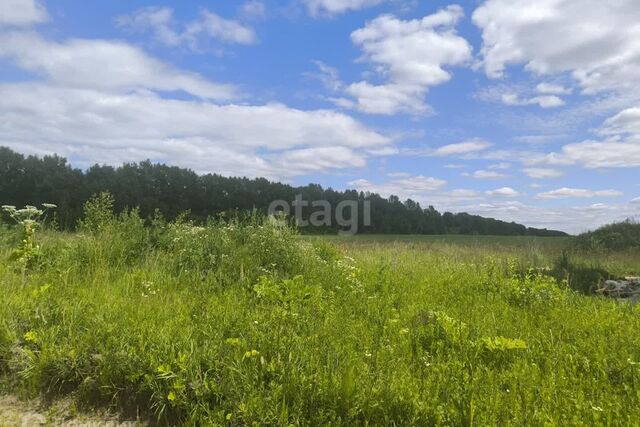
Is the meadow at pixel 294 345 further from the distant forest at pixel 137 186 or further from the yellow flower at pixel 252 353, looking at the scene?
the distant forest at pixel 137 186

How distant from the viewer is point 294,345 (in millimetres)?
3322

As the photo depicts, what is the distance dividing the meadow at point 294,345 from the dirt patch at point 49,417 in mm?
85

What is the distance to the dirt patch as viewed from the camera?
2898 mm

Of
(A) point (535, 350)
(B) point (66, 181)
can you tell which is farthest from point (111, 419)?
(B) point (66, 181)

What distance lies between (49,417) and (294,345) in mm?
1786

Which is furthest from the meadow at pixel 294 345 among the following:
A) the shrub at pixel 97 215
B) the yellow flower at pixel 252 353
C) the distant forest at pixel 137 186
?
the distant forest at pixel 137 186

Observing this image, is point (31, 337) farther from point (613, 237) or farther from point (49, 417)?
point (613, 237)

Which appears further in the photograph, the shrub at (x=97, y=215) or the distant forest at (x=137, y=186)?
the distant forest at (x=137, y=186)

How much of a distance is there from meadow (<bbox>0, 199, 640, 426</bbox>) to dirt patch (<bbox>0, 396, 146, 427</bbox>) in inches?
3.3

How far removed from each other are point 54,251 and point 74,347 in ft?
13.1

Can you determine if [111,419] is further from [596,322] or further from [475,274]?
[475,274]

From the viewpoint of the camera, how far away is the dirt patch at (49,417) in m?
2.90

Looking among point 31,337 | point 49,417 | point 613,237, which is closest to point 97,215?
point 31,337

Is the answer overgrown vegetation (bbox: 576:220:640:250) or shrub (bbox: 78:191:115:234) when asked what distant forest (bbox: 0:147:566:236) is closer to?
overgrown vegetation (bbox: 576:220:640:250)
